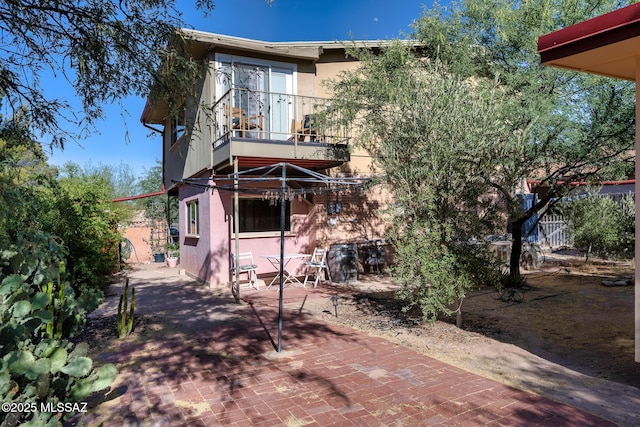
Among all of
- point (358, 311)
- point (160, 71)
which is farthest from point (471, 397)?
point (160, 71)

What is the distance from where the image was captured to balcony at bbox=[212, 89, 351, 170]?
8849 millimetres

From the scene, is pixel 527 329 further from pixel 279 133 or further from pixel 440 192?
pixel 279 133

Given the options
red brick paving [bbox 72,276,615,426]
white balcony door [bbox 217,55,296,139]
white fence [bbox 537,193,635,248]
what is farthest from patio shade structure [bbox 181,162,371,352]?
white fence [bbox 537,193,635,248]

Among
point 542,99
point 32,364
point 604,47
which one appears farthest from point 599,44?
point 32,364

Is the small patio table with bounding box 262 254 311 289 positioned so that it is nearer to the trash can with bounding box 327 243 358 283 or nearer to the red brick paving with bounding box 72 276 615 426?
the trash can with bounding box 327 243 358 283

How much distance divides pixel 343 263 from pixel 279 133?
3.55 meters

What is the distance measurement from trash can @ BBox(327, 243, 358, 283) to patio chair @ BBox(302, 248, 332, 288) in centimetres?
15

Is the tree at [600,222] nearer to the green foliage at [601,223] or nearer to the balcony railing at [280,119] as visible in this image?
the green foliage at [601,223]

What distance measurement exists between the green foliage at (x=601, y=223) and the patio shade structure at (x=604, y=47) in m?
7.65

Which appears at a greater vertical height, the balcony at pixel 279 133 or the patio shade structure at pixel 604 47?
the balcony at pixel 279 133

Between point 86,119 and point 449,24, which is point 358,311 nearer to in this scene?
point 86,119

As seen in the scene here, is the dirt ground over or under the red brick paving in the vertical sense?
over

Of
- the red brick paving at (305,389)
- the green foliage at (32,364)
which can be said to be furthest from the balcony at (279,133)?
the green foliage at (32,364)

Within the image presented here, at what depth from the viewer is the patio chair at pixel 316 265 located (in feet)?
33.0
